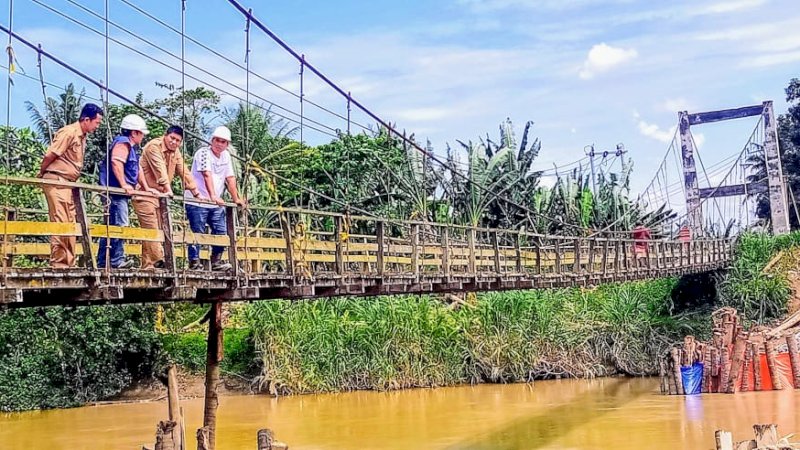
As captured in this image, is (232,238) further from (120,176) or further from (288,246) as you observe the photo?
(120,176)

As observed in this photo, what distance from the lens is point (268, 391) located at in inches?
690

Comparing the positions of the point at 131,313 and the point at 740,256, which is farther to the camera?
the point at 740,256

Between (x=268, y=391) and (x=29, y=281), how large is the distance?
1316 centimetres

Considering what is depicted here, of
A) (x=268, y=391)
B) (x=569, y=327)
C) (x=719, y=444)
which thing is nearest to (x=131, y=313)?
(x=268, y=391)

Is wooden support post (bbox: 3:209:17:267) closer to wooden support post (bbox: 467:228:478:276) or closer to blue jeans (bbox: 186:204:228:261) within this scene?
blue jeans (bbox: 186:204:228:261)

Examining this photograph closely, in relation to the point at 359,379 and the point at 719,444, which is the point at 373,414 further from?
the point at 719,444

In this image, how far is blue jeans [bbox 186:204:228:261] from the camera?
6.47 m

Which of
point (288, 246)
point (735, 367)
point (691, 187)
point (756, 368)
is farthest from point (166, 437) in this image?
point (691, 187)

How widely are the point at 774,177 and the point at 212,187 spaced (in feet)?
66.4

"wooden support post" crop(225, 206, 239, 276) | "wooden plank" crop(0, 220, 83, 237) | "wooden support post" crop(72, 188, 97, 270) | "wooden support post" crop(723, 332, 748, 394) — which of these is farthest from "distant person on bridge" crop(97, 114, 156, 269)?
"wooden support post" crop(723, 332, 748, 394)

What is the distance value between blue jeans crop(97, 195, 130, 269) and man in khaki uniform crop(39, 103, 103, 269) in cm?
25

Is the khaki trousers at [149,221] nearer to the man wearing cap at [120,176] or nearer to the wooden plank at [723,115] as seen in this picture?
the man wearing cap at [120,176]

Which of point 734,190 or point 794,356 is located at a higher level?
point 734,190

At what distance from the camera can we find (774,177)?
23.6 metres
